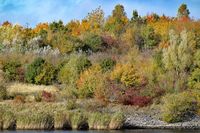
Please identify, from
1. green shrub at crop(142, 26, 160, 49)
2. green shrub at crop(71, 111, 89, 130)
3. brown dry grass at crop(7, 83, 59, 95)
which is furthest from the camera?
green shrub at crop(142, 26, 160, 49)

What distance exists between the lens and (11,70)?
60.1 meters

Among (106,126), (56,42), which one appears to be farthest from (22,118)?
(56,42)

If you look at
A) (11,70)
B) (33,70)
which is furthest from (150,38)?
(11,70)

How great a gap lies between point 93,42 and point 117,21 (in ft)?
52.0

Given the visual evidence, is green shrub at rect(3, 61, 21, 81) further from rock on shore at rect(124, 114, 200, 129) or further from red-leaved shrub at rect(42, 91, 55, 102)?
rock on shore at rect(124, 114, 200, 129)

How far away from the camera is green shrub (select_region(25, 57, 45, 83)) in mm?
58719

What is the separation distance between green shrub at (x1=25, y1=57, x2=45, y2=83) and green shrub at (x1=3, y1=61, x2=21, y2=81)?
4.67 ft

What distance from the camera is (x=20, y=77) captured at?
197 ft

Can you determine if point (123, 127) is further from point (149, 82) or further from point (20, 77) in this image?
point (20, 77)

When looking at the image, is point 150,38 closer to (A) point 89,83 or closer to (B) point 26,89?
(B) point 26,89

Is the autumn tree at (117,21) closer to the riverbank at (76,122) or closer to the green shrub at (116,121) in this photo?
the riverbank at (76,122)

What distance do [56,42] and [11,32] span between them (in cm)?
745

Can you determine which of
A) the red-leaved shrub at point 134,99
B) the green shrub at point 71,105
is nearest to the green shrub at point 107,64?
the red-leaved shrub at point 134,99

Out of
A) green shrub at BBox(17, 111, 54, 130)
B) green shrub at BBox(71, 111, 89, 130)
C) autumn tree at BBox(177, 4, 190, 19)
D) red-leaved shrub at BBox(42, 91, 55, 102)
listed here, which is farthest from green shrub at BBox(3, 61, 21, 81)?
autumn tree at BBox(177, 4, 190, 19)
